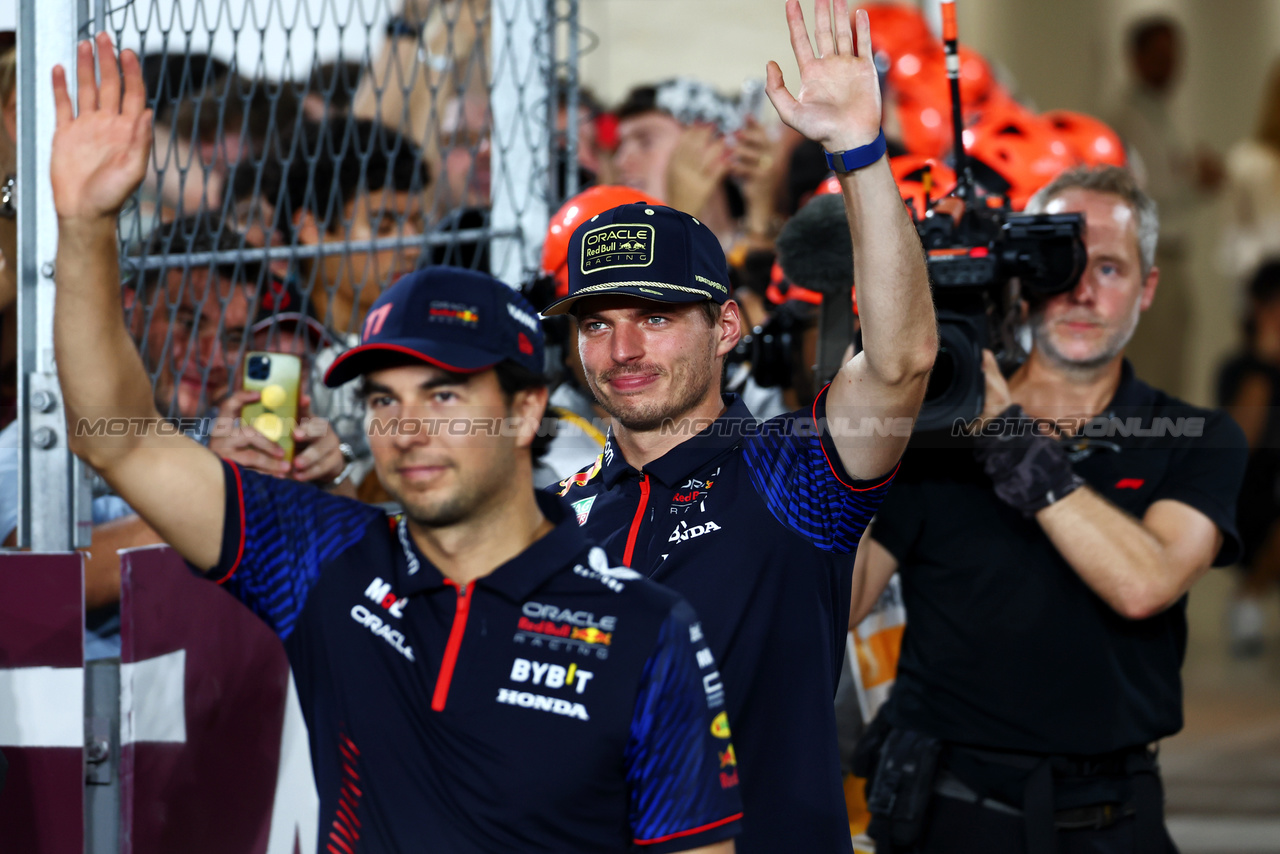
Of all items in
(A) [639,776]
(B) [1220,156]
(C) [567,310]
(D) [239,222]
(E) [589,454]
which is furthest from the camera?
(B) [1220,156]

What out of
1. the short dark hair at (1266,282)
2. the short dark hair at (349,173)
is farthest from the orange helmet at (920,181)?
the short dark hair at (1266,282)

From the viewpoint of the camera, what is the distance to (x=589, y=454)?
329 cm

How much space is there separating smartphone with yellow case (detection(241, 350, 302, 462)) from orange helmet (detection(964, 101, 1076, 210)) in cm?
212

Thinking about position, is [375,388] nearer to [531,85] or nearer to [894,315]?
[894,315]

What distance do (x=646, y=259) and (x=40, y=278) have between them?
1176 millimetres

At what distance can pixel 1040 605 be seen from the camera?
2752 millimetres

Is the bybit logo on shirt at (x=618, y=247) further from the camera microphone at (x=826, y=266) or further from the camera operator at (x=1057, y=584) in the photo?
the camera operator at (x=1057, y=584)

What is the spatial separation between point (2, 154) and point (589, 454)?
1.45m

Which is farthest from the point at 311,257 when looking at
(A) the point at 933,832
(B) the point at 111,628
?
(A) the point at 933,832

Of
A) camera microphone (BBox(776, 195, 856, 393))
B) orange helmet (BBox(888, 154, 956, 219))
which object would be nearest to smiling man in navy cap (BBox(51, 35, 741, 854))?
camera microphone (BBox(776, 195, 856, 393))

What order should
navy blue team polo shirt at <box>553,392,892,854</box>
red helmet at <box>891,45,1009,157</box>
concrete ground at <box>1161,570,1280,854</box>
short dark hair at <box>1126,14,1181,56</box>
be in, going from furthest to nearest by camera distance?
short dark hair at <box>1126,14,1181,56</box> → red helmet at <box>891,45,1009,157</box> → concrete ground at <box>1161,570,1280,854</box> → navy blue team polo shirt at <box>553,392,892,854</box>

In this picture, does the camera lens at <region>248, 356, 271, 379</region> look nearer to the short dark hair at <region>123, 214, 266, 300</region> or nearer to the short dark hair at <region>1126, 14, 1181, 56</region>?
the short dark hair at <region>123, 214, 266, 300</region>

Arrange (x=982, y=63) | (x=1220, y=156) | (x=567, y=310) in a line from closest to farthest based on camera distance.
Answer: (x=567, y=310) < (x=982, y=63) < (x=1220, y=156)

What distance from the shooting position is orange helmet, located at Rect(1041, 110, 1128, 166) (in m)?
4.62
